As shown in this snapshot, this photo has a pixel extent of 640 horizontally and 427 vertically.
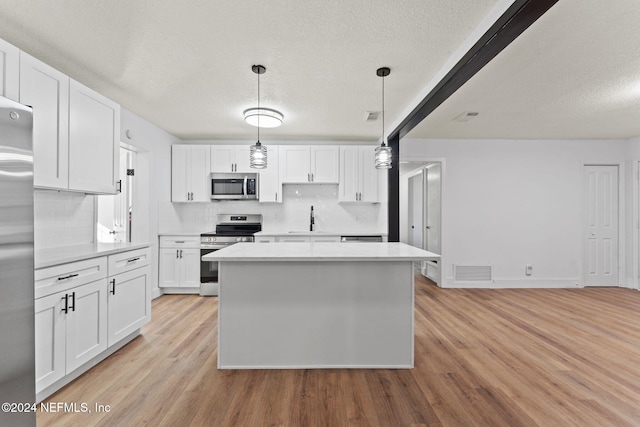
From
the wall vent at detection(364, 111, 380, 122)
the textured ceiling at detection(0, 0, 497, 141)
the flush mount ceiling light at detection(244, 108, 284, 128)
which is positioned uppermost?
the textured ceiling at detection(0, 0, 497, 141)

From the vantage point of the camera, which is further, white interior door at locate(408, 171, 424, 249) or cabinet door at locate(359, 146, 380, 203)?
white interior door at locate(408, 171, 424, 249)

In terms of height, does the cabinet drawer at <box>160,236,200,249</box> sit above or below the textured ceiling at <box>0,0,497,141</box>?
below

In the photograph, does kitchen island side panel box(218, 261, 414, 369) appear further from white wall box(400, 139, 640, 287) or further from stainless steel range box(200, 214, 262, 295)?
white wall box(400, 139, 640, 287)

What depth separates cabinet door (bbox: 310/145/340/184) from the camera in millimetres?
4855

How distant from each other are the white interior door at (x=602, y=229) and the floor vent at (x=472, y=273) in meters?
1.66

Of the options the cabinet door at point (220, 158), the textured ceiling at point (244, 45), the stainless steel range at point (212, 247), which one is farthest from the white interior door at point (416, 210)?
the cabinet door at point (220, 158)

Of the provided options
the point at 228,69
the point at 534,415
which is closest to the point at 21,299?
the point at 228,69

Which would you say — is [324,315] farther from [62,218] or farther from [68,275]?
[62,218]

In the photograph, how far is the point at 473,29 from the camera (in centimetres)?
206

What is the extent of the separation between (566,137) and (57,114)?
6.57 metres

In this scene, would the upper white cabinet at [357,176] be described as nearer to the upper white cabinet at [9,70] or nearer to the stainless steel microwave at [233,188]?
the stainless steel microwave at [233,188]

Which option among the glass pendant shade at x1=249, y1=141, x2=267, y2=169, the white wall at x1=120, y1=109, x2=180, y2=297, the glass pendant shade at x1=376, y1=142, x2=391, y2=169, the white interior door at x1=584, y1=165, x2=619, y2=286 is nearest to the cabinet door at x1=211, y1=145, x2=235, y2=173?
the white wall at x1=120, y1=109, x2=180, y2=297

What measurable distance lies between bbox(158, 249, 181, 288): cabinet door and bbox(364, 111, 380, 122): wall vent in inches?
131

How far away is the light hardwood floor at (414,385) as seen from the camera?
69.2 inches
